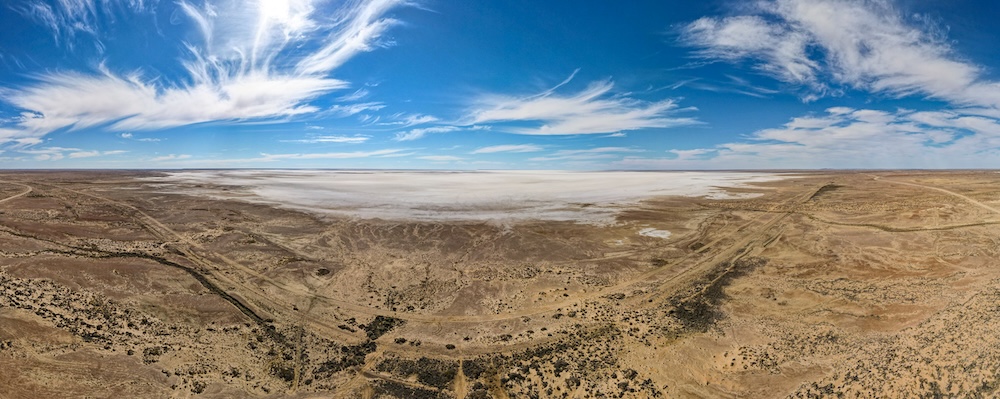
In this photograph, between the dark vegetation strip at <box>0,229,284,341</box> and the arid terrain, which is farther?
the dark vegetation strip at <box>0,229,284,341</box>

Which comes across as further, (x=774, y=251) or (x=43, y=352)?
(x=774, y=251)

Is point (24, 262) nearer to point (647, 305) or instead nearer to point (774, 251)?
point (647, 305)

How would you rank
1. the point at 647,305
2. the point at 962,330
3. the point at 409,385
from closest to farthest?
the point at 409,385 < the point at 962,330 < the point at 647,305

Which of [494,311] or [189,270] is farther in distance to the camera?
[189,270]

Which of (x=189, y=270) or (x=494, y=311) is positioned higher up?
(x=189, y=270)

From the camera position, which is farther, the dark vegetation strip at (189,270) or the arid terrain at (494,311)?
the dark vegetation strip at (189,270)

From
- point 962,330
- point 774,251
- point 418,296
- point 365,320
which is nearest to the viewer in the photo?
point 962,330

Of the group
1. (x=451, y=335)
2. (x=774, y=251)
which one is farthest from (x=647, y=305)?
(x=774, y=251)

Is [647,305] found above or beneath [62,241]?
beneath
